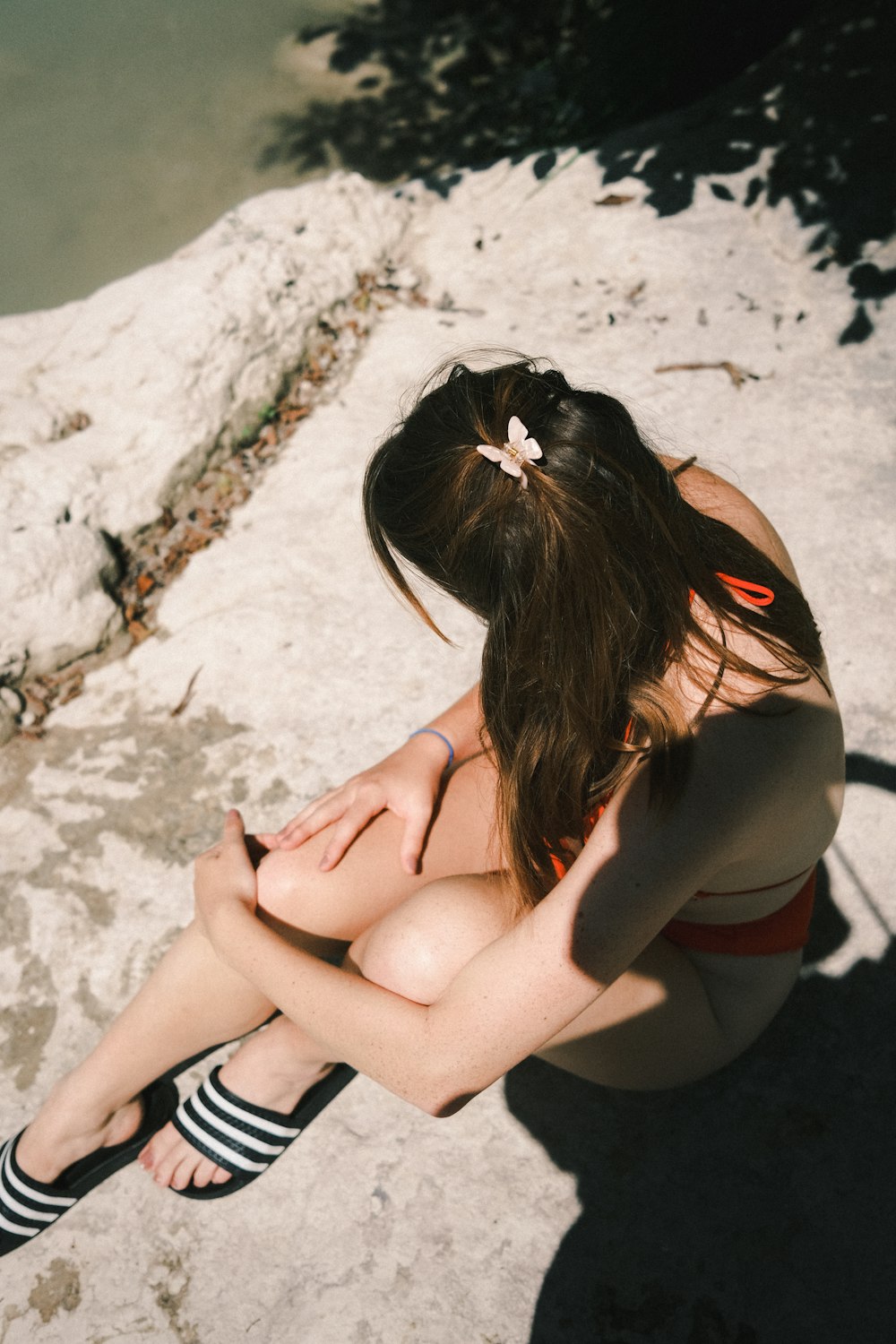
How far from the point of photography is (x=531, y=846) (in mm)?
1783

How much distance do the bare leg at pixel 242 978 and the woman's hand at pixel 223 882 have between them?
0.04 meters

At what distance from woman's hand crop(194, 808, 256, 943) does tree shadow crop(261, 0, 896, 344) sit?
9.75 ft

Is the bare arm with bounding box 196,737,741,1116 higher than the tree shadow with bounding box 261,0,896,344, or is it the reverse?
the tree shadow with bounding box 261,0,896,344

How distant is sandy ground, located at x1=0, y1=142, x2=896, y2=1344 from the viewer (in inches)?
79.2

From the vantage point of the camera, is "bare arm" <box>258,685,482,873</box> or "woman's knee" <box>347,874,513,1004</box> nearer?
"woman's knee" <box>347,874,513,1004</box>

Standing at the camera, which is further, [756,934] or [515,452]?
[756,934]

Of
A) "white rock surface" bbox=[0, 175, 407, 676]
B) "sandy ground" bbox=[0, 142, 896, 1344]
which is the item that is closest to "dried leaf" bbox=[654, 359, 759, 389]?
"sandy ground" bbox=[0, 142, 896, 1344]

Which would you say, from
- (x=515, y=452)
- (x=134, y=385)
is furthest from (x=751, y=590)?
(x=134, y=385)

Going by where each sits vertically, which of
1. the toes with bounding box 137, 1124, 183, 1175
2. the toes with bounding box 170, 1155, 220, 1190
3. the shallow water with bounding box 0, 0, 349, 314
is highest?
the shallow water with bounding box 0, 0, 349, 314

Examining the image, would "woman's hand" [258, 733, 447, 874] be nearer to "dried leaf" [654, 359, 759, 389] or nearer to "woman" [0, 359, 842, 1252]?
"woman" [0, 359, 842, 1252]

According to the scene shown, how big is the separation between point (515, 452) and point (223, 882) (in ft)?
3.85

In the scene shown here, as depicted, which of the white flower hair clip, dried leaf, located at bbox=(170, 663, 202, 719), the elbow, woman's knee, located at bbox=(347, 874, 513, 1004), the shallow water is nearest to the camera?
the white flower hair clip

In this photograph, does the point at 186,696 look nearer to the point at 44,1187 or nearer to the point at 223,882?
the point at 223,882

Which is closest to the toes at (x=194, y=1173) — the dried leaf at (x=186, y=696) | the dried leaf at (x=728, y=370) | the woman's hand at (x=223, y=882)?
the woman's hand at (x=223, y=882)
